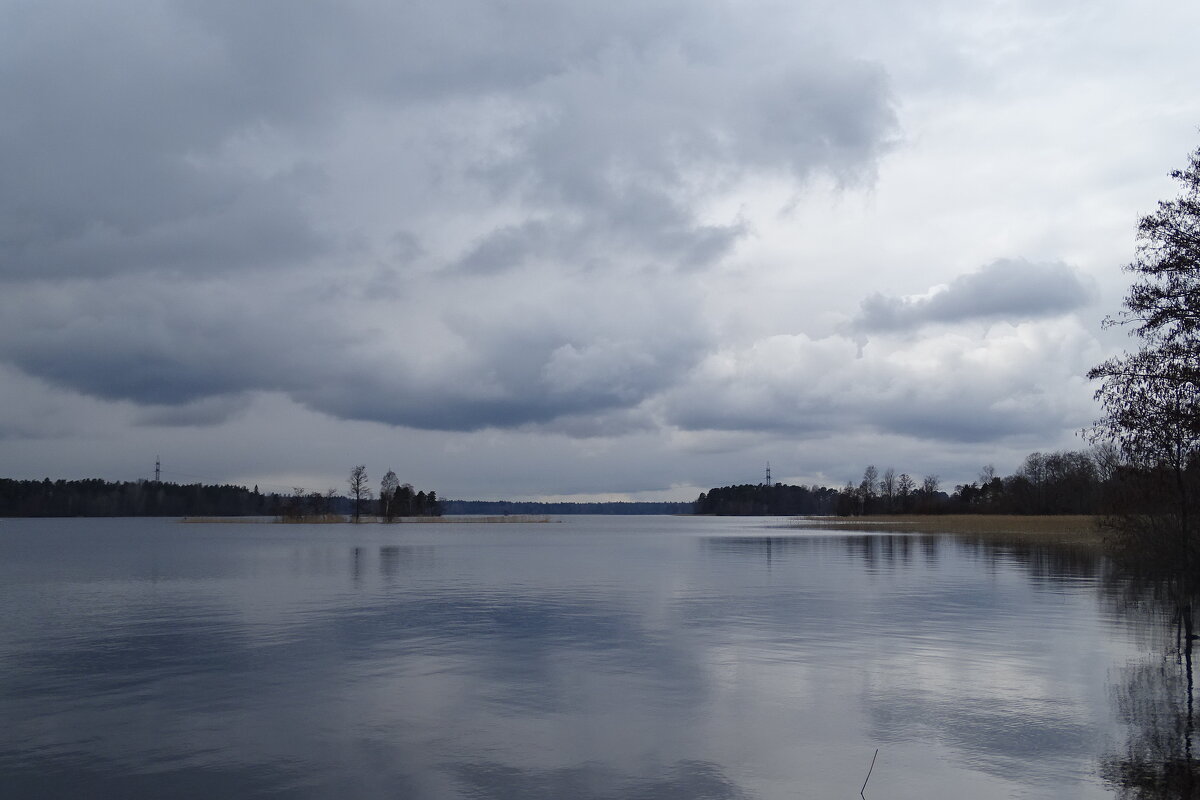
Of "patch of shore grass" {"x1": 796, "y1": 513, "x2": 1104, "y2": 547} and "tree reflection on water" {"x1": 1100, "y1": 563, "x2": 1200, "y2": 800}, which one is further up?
"tree reflection on water" {"x1": 1100, "y1": 563, "x2": 1200, "y2": 800}

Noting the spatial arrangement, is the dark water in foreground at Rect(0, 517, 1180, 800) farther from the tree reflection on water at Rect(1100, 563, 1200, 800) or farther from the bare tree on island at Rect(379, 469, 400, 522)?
the bare tree on island at Rect(379, 469, 400, 522)

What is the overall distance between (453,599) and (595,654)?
1364cm

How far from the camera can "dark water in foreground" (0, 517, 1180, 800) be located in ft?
38.8

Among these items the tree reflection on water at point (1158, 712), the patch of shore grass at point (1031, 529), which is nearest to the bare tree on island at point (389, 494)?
the patch of shore grass at point (1031, 529)

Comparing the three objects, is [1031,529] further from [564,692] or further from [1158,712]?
[564,692]

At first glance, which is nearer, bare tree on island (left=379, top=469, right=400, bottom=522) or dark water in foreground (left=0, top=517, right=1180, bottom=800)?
dark water in foreground (left=0, top=517, right=1180, bottom=800)

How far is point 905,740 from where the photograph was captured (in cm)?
1352

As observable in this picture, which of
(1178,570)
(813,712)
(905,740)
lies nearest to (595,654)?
(813,712)

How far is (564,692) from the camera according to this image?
16922 millimetres

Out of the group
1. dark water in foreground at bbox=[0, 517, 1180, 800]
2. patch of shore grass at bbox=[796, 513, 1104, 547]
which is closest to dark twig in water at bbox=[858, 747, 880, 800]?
dark water in foreground at bbox=[0, 517, 1180, 800]

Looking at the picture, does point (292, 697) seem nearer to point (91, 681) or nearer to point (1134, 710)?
point (91, 681)

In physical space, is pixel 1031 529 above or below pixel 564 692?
below

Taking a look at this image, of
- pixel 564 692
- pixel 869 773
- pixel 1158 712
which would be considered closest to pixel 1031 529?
pixel 1158 712

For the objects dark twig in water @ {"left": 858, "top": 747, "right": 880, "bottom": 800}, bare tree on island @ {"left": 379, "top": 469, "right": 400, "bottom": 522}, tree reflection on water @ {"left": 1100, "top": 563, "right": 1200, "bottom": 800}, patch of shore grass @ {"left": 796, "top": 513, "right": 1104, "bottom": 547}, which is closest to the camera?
dark twig in water @ {"left": 858, "top": 747, "right": 880, "bottom": 800}
